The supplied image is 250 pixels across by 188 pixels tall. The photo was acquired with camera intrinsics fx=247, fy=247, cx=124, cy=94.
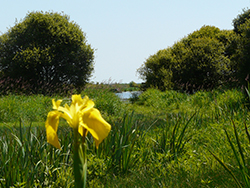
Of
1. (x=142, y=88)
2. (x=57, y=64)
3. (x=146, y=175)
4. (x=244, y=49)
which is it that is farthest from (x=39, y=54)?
(x=146, y=175)

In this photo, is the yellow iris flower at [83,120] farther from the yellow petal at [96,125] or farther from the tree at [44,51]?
the tree at [44,51]

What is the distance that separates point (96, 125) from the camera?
96 cm

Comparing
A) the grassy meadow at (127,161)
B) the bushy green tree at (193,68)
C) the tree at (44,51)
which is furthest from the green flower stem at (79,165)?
the bushy green tree at (193,68)

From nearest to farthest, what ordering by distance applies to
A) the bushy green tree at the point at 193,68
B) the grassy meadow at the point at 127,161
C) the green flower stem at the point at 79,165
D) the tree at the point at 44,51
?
the green flower stem at the point at 79,165 → the grassy meadow at the point at 127,161 → the tree at the point at 44,51 → the bushy green tree at the point at 193,68

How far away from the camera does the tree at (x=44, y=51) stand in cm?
1463

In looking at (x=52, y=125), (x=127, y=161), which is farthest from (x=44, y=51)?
(x=52, y=125)

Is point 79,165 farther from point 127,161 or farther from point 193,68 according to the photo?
point 193,68

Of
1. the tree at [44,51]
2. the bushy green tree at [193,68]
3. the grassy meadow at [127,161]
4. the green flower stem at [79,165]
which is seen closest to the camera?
the green flower stem at [79,165]

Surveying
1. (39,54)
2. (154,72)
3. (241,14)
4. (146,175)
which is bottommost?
(146,175)

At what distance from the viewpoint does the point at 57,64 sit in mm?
14820

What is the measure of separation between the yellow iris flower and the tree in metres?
13.9

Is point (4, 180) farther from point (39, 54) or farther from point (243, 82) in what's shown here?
point (39, 54)

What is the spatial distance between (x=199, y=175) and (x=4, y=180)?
80.5 inches

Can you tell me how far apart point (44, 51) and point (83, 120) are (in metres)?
14.4
